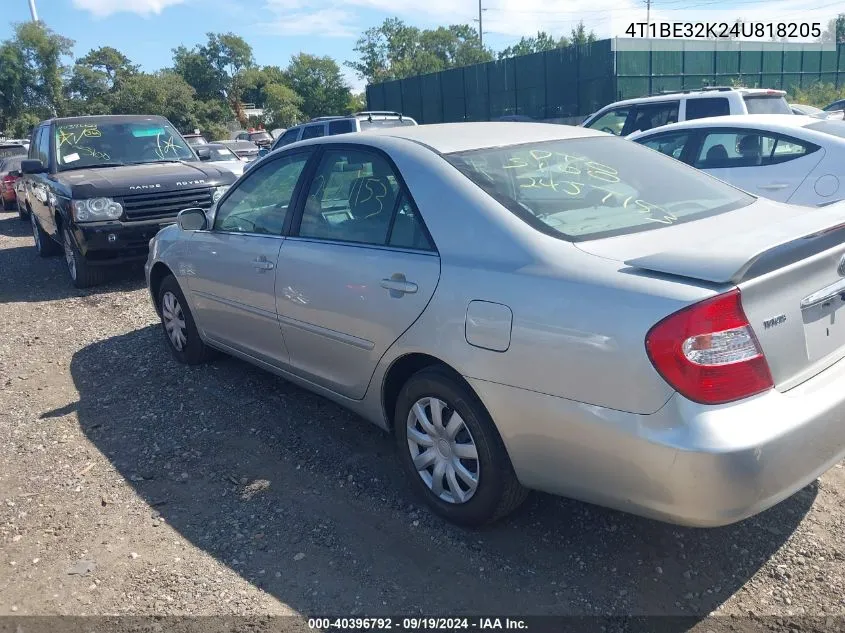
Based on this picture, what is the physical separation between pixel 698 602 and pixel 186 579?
2.05 meters

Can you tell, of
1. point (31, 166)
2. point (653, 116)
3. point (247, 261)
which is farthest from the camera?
point (653, 116)

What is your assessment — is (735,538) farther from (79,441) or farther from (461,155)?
(79,441)

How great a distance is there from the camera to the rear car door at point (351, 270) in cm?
327

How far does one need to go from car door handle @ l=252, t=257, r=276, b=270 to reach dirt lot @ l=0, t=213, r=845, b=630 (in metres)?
0.99

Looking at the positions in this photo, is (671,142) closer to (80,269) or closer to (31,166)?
(80,269)

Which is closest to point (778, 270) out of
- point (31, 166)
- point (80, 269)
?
point (80, 269)

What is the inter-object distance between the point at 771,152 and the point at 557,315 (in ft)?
16.8

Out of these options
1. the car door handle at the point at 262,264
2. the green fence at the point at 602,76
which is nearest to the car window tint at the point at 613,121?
the car door handle at the point at 262,264

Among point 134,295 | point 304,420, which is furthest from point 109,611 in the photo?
point 134,295

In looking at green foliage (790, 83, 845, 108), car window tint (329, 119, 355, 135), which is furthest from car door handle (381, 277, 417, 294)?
green foliage (790, 83, 845, 108)

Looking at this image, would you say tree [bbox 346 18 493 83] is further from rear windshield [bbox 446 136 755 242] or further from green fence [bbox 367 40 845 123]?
rear windshield [bbox 446 136 755 242]

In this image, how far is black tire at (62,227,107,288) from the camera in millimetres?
8359

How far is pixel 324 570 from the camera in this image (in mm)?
3080

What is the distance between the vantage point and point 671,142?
736 cm
